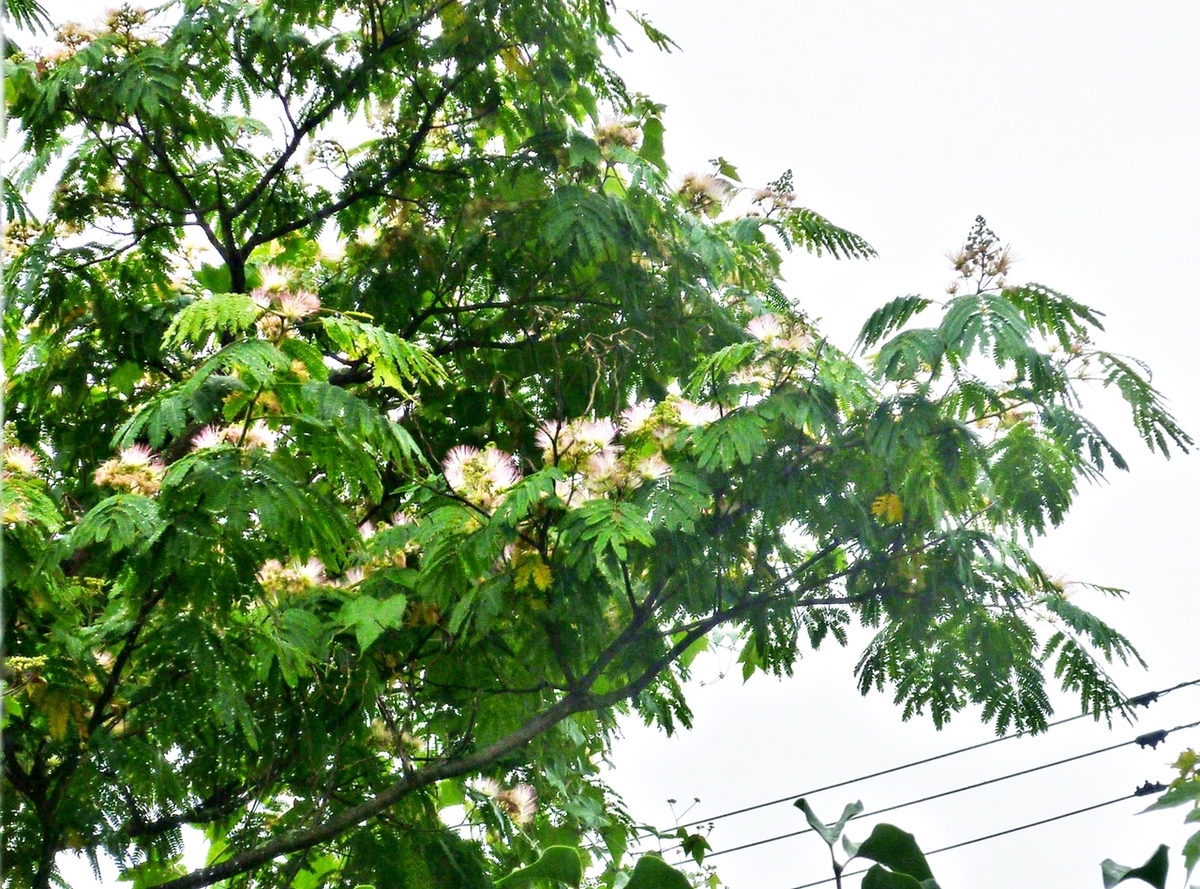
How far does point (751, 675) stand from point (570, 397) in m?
0.52

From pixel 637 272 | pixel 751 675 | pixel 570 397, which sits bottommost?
pixel 751 675

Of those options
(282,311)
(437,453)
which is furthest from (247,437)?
(437,453)

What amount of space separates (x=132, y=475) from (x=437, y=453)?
0.67 m

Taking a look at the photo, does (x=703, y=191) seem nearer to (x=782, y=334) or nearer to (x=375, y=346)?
(x=782, y=334)

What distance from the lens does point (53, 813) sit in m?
1.85

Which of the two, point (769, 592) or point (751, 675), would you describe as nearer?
→ point (769, 592)

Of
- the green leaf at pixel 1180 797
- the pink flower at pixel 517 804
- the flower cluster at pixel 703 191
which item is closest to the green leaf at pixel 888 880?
the green leaf at pixel 1180 797

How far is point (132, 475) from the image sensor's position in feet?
5.43

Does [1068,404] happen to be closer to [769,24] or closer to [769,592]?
[769,592]

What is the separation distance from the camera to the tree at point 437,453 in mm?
1685

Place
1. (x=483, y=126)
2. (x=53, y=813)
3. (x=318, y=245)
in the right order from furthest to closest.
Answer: (x=318, y=245), (x=483, y=126), (x=53, y=813)

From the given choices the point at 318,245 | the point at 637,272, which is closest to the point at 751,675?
the point at 637,272

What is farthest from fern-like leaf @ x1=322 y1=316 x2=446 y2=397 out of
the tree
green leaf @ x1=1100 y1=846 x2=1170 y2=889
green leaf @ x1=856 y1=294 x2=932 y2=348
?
green leaf @ x1=1100 y1=846 x2=1170 y2=889

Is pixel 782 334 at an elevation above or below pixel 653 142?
below
